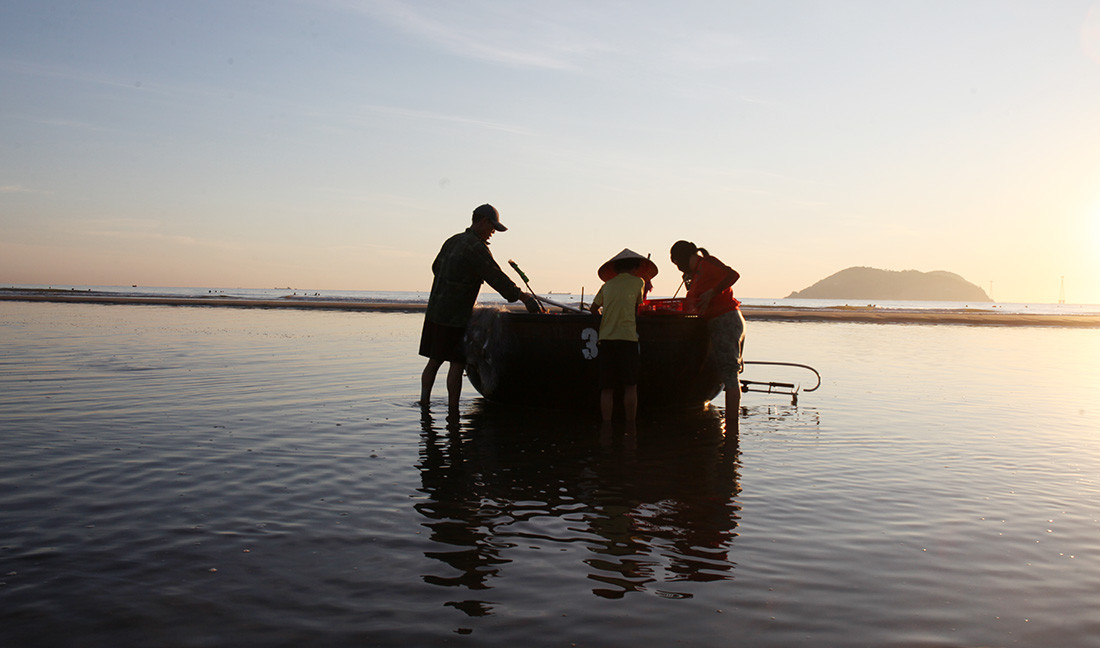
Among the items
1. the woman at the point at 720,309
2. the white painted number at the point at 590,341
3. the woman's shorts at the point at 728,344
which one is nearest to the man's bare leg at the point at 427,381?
the white painted number at the point at 590,341

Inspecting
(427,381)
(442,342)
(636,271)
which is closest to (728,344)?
(636,271)

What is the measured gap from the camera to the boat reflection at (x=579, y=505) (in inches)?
149

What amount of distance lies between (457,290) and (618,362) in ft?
7.13

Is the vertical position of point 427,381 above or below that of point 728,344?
below

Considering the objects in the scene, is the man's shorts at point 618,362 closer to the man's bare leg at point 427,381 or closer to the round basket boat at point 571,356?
the round basket boat at point 571,356

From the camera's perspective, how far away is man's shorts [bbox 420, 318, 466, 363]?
9055 millimetres

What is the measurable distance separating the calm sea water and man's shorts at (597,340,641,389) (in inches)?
25.2

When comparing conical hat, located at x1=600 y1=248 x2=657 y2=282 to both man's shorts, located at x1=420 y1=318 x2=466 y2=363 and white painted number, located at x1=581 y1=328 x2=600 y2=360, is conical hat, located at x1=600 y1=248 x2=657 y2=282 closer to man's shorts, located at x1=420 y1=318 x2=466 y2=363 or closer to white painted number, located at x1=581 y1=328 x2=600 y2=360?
white painted number, located at x1=581 y1=328 x2=600 y2=360

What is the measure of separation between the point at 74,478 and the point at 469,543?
3105mm

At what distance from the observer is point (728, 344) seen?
9.02 metres

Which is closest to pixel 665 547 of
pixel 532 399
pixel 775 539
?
pixel 775 539

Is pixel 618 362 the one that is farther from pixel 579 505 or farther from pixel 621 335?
pixel 579 505

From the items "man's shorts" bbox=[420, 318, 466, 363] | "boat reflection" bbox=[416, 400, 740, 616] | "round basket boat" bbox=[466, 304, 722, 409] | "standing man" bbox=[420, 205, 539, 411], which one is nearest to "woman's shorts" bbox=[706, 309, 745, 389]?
"round basket boat" bbox=[466, 304, 722, 409]

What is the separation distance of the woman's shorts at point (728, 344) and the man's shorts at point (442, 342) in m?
3.13
